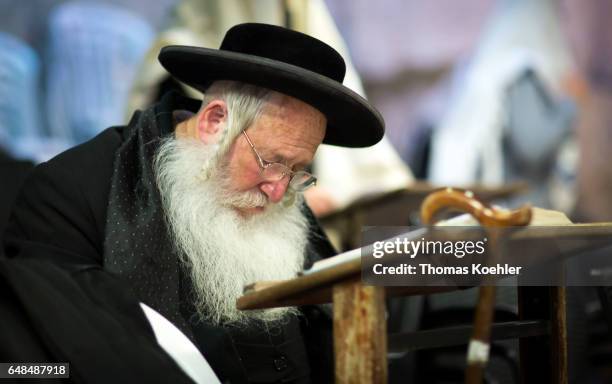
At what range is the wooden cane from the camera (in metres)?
1.78

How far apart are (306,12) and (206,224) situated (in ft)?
11.4

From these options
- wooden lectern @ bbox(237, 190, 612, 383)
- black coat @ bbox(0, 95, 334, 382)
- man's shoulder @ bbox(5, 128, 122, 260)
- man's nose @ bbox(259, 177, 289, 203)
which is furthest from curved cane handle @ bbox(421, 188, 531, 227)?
man's shoulder @ bbox(5, 128, 122, 260)

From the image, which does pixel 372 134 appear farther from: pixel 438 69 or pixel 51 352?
pixel 438 69

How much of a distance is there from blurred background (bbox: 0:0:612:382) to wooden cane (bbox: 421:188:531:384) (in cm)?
363

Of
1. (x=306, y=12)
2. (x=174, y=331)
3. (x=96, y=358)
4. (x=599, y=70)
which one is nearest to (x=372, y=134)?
(x=174, y=331)

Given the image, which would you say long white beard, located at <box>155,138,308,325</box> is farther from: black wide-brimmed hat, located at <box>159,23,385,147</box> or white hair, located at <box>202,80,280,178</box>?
black wide-brimmed hat, located at <box>159,23,385,147</box>

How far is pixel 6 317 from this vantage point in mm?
1936

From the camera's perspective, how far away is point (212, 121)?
2.87 meters

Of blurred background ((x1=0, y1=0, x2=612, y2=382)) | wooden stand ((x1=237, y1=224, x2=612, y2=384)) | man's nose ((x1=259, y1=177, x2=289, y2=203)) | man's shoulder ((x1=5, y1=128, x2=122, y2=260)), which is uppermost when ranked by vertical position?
blurred background ((x1=0, y1=0, x2=612, y2=382))

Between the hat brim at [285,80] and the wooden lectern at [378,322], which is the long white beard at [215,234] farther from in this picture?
the wooden lectern at [378,322]

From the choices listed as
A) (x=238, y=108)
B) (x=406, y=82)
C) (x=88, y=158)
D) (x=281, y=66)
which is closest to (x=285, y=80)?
(x=281, y=66)

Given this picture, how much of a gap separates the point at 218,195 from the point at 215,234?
0.44 feet

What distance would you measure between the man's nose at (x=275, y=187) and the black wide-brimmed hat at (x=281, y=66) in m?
0.28

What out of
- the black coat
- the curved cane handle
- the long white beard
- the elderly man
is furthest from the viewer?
the long white beard
